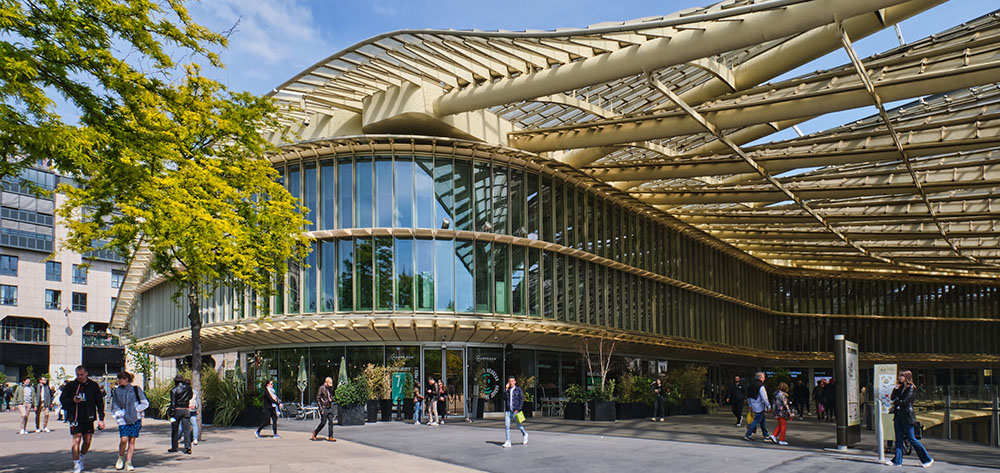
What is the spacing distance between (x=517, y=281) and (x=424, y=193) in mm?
4717

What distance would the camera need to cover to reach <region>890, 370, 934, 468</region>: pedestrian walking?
14.4 metres

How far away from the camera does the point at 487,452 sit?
1672 cm

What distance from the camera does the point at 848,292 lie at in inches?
2445

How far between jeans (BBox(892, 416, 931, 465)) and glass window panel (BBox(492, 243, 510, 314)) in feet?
56.9

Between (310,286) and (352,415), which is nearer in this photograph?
(352,415)

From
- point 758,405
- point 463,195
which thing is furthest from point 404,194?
point 758,405

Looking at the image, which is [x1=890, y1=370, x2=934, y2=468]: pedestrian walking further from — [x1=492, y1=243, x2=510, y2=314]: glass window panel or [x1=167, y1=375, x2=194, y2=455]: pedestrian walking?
[x1=492, y1=243, x2=510, y2=314]: glass window panel

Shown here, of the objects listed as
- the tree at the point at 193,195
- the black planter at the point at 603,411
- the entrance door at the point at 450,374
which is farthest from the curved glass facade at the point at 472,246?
the tree at the point at 193,195

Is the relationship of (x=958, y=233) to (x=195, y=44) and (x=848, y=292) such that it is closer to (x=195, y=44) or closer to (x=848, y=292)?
(x=848, y=292)

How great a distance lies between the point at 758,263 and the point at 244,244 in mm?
42427

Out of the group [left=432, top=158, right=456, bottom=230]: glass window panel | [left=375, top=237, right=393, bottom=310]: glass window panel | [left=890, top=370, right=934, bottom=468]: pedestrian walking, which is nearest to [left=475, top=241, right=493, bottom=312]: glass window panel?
Result: [left=432, top=158, right=456, bottom=230]: glass window panel

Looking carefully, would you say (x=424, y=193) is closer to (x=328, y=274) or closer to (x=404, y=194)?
(x=404, y=194)

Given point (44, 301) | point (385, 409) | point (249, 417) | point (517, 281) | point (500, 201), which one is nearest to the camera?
point (249, 417)

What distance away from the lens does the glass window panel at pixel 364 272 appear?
97.5ft
